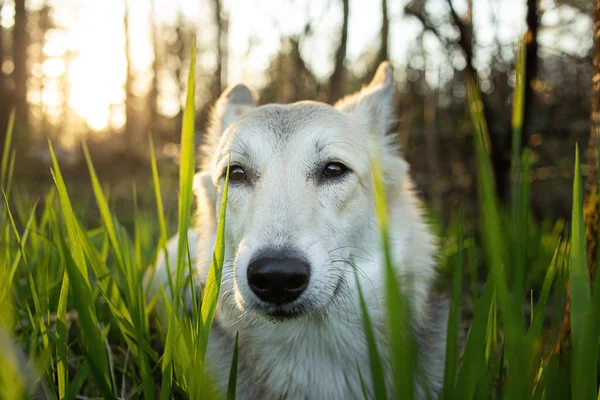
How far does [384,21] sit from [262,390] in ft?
13.4

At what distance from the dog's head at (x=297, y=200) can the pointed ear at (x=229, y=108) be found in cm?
34

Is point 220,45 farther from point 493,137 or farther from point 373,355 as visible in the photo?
point 373,355

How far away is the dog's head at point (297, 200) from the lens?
1.76m

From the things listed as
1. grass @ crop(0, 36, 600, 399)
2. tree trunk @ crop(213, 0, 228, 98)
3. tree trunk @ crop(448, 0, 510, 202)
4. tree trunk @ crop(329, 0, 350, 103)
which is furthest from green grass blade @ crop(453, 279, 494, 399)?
tree trunk @ crop(213, 0, 228, 98)

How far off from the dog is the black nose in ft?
0.07

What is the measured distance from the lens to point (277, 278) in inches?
66.7

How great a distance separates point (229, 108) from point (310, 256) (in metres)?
1.79

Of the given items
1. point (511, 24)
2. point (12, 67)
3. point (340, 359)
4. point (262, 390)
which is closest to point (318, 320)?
point (340, 359)

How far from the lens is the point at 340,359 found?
2266 mm

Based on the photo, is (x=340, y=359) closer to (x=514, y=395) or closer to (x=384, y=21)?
(x=514, y=395)

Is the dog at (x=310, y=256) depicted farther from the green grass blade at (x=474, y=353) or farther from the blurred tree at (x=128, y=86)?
the blurred tree at (x=128, y=86)

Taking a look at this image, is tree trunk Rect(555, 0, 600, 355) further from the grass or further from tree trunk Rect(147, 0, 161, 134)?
tree trunk Rect(147, 0, 161, 134)

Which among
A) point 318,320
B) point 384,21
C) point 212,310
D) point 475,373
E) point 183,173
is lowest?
point 318,320

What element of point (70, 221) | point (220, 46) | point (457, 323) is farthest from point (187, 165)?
point (220, 46)
